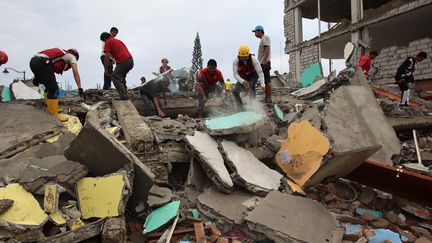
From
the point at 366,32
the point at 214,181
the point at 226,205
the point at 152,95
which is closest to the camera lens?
the point at 226,205

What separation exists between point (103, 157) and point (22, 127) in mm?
2054

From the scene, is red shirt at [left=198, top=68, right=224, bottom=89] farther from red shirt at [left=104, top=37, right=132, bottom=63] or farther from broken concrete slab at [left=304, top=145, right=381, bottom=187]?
broken concrete slab at [left=304, top=145, right=381, bottom=187]

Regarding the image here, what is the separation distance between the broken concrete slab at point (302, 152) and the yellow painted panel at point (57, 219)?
250 centimetres

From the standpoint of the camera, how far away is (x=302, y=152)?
11.7ft

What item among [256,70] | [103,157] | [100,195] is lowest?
[100,195]

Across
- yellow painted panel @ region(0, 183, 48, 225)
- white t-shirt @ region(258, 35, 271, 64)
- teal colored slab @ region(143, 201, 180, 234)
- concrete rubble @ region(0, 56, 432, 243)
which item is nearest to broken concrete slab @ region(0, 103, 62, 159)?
concrete rubble @ region(0, 56, 432, 243)

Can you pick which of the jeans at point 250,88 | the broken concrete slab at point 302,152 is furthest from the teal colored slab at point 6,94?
the broken concrete slab at point 302,152

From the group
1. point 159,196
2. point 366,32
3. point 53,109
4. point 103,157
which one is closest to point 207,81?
point 53,109

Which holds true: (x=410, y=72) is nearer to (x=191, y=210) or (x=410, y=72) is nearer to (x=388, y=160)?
(x=388, y=160)

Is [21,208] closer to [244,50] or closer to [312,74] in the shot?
[244,50]

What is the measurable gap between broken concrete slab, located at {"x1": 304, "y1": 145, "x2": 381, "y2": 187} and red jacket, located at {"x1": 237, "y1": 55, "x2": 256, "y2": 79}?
2.69 meters

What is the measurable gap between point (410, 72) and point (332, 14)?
1043 cm

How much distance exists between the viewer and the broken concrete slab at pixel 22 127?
153 inches

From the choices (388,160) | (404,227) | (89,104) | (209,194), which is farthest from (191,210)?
(89,104)
